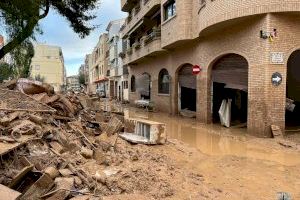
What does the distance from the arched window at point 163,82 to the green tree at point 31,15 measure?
22.8 feet

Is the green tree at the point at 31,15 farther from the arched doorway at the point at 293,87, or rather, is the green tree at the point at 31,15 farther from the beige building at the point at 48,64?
the beige building at the point at 48,64

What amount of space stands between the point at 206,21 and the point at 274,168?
8384 mm

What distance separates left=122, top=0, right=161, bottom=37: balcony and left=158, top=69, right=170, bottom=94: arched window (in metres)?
4.46

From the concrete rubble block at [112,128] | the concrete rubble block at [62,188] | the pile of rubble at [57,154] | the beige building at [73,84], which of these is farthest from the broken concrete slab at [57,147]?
the beige building at [73,84]

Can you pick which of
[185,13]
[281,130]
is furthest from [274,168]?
[185,13]

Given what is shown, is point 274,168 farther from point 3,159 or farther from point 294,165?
point 3,159

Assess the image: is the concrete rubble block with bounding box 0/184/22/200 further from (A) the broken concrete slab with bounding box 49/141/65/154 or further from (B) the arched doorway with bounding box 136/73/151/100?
(B) the arched doorway with bounding box 136/73/151/100

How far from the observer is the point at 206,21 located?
15211 mm

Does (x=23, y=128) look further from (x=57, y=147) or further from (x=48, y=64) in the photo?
(x=48, y=64)

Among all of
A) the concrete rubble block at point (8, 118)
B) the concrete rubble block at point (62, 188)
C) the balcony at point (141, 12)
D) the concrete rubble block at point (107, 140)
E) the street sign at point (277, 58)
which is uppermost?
the balcony at point (141, 12)

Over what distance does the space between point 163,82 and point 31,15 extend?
12462mm

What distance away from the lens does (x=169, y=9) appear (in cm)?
2177

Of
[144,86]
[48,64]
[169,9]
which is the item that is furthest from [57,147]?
[48,64]

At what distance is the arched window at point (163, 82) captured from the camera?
24219mm
